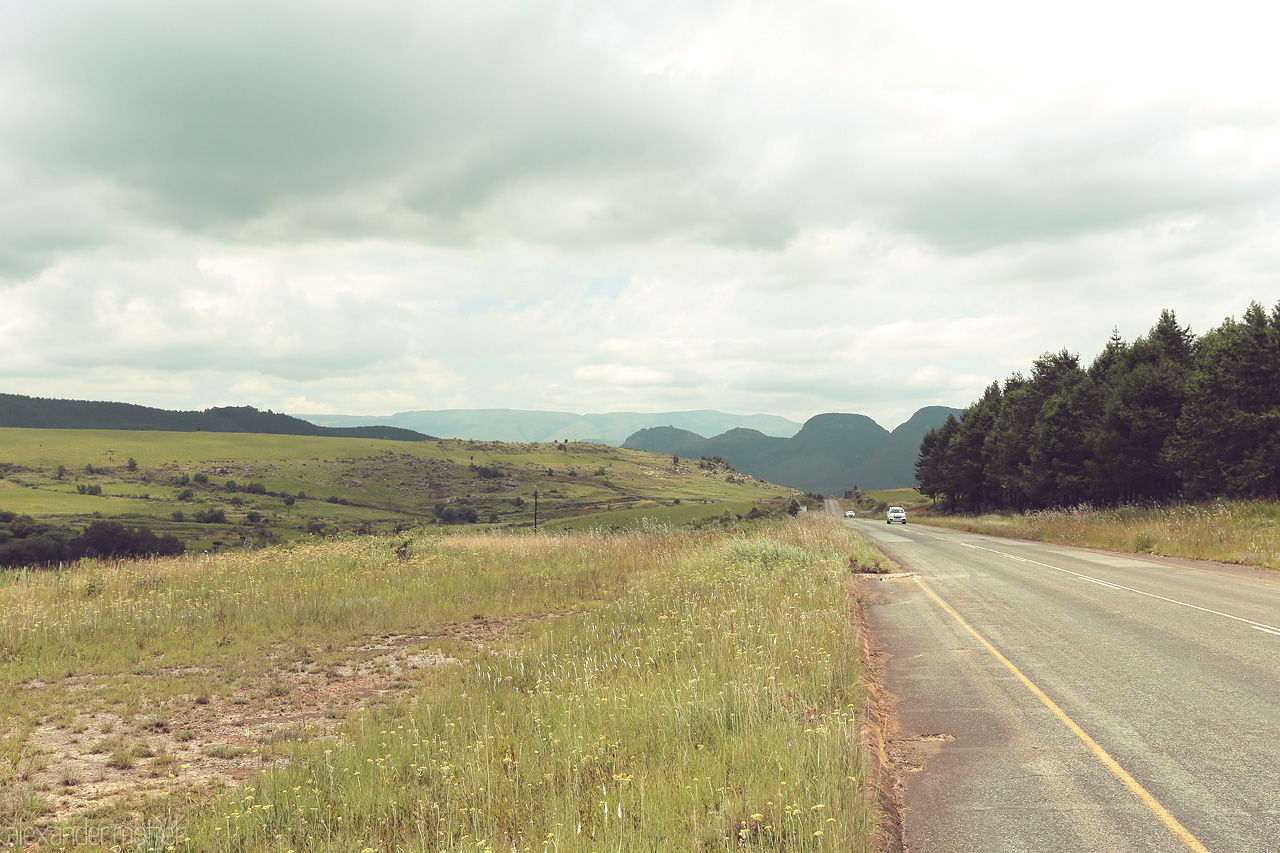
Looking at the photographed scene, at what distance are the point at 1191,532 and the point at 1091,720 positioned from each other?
2442cm

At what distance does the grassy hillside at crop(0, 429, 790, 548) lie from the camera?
111250 millimetres

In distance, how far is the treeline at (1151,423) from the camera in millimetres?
34906

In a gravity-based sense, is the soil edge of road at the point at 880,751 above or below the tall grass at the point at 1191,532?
below

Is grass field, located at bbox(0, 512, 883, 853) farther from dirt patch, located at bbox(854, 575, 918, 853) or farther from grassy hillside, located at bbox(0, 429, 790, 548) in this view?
grassy hillside, located at bbox(0, 429, 790, 548)

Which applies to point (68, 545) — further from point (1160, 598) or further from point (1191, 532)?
point (1191, 532)

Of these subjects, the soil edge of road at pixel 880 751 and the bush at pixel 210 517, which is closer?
the soil edge of road at pixel 880 751

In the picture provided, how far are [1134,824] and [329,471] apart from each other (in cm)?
19312

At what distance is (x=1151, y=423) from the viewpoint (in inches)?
1697

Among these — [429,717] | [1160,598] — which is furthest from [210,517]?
[1160,598]

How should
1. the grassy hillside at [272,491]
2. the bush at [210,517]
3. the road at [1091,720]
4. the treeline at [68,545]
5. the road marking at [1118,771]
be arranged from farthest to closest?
the grassy hillside at [272,491] → the bush at [210,517] → the treeline at [68,545] → the road at [1091,720] → the road marking at [1118,771]

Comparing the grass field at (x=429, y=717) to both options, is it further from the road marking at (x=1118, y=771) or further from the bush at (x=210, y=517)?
the bush at (x=210, y=517)

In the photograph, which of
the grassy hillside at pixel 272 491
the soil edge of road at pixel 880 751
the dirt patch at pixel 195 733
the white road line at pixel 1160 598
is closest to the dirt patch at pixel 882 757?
the soil edge of road at pixel 880 751

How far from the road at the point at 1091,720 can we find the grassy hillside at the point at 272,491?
293ft

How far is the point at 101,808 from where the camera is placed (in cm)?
607
